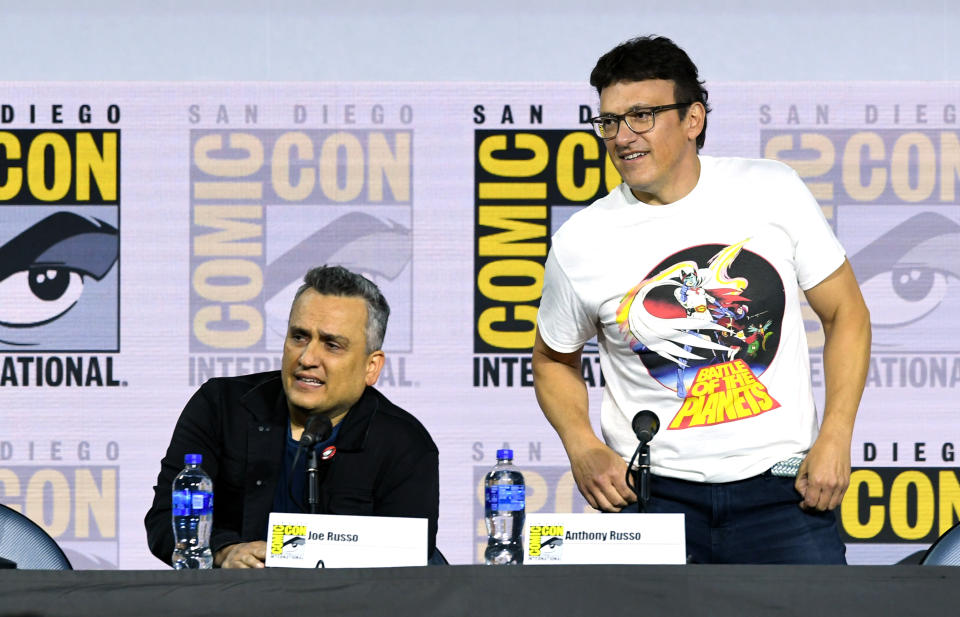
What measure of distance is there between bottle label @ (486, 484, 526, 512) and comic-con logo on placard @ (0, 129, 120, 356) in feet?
5.68

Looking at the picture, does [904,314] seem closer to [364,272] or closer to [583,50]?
[583,50]

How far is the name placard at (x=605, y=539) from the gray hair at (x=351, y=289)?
27.3 inches

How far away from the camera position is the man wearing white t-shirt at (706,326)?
5.49 ft

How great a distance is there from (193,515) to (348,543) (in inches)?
18.8

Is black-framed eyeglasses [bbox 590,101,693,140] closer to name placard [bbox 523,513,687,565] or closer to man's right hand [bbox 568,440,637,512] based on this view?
man's right hand [bbox 568,440,637,512]

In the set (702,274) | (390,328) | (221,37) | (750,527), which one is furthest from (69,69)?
(750,527)

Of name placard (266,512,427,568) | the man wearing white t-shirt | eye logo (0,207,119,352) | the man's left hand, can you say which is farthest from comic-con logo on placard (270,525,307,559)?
eye logo (0,207,119,352)

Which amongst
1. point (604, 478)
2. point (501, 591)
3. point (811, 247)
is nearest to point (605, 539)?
point (501, 591)

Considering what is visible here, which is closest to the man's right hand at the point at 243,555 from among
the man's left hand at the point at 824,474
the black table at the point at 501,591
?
the black table at the point at 501,591

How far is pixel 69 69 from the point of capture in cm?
319

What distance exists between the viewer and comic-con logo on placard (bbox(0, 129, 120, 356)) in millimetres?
3174

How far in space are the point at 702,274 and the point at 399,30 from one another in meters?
1.76

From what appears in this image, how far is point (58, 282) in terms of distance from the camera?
3.18m

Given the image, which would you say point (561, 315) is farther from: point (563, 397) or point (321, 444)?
point (321, 444)
